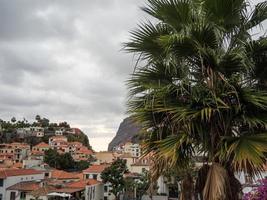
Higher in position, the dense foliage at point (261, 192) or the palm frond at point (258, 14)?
the palm frond at point (258, 14)

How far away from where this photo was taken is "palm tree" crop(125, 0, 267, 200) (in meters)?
4.85

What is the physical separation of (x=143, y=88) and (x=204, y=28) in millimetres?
1236

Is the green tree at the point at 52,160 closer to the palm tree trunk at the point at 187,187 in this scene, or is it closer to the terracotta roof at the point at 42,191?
the terracotta roof at the point at 42,191

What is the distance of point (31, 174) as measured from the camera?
4931 cm

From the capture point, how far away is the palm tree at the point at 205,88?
4848 millimetres

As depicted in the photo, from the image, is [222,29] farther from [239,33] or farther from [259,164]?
[259,164]

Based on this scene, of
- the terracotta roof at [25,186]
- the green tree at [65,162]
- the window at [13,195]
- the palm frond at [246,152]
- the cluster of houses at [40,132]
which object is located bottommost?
the window at [13,195]

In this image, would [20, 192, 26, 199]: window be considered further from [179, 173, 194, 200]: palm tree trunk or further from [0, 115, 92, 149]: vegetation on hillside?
[0, 115, 92, 149]: vegetation on hillside

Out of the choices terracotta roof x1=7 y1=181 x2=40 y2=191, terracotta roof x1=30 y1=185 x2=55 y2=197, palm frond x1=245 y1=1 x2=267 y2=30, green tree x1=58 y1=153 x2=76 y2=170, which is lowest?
terracotta roof x1=30 y1=185 x2=55 y2=197

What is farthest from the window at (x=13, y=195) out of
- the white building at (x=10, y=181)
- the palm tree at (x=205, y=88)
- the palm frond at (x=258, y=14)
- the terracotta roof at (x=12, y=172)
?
the palm frond at (x=258, y=14)

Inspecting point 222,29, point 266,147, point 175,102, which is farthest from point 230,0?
point 266,147

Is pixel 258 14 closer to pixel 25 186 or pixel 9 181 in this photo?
pixel 25 186

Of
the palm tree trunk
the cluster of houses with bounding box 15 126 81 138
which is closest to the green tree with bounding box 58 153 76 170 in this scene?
the cluster of houses with bounding box 15 126 81 138

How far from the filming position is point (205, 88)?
16.8 ft
